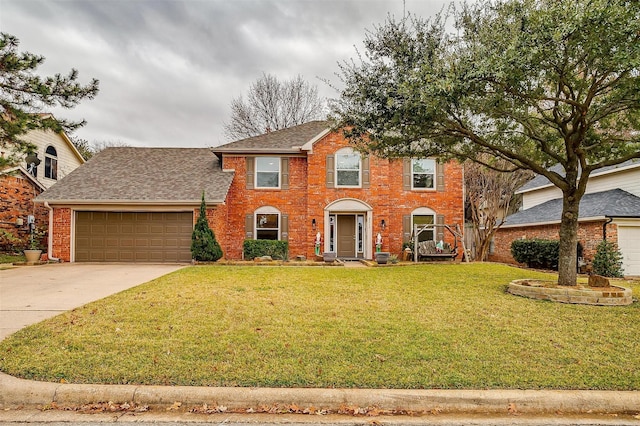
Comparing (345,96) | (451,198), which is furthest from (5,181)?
(451,198)

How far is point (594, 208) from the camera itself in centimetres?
1427

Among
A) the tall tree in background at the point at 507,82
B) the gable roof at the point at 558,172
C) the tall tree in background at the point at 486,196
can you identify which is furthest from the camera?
the tall tree in background at the point at 486,196

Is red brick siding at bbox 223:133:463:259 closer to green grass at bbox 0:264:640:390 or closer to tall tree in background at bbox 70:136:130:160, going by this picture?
green grass at bbox 0:264:640:390

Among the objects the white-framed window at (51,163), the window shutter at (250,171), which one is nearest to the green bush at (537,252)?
the window shutter at (250,171)

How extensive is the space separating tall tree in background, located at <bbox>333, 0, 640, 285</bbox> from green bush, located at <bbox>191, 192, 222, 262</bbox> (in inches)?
276

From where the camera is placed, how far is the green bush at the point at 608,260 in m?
12.6

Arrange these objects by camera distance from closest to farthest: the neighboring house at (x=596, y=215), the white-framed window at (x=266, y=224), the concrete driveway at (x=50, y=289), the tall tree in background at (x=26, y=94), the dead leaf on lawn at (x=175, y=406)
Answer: the dead leaf on lawn at (x=175, y=406) < the concrete driveway at (x=50, y=289) < the tall tree in background at (x=26, y=94) < the neighboring house at (x=596, y=215) < the white-framed window at (x=266, y=224)

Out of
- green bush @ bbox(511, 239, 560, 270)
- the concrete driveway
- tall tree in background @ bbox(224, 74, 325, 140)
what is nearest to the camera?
the concrete driveway

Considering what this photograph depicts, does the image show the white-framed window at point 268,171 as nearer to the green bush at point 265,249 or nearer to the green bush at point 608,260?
the green bush at point 265,249

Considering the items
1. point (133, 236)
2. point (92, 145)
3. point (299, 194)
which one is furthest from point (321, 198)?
point (92, 145)

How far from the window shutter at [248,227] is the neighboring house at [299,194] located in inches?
1.7

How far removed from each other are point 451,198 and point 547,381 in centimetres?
1344

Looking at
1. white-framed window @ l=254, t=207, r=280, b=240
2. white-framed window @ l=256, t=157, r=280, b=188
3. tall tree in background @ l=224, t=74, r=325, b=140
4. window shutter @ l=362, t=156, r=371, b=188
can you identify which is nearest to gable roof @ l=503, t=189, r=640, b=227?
window shutter @ l=362, t=156, r=371, b=188

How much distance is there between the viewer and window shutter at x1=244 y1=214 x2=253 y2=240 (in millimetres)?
16484
